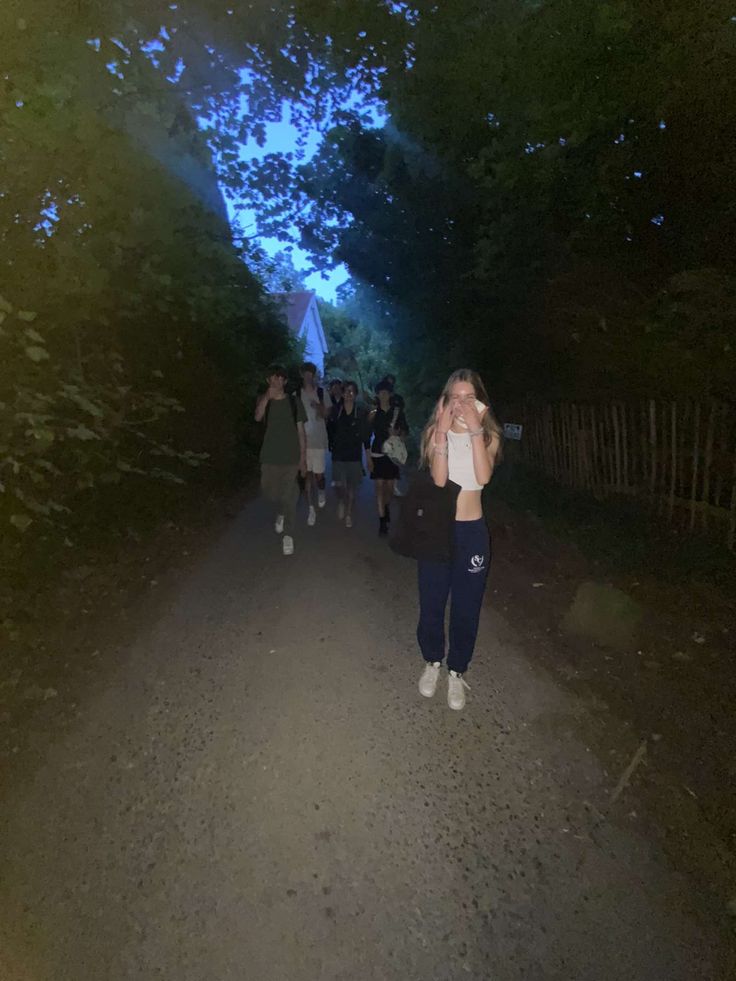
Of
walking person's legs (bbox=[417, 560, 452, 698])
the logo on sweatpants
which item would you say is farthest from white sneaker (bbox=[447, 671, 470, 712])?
the logo on sweatpants

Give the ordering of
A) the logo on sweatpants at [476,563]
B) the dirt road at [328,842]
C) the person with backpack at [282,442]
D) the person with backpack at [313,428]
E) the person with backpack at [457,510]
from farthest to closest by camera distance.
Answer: the person with backpack at [313,428] < the person with backpack at [282,442] < the logo on sweatpants at [476,563] < the person with backpack at [457,510] < the dirt road at [328,842]

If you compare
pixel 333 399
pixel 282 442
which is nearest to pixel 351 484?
pixel 333 399

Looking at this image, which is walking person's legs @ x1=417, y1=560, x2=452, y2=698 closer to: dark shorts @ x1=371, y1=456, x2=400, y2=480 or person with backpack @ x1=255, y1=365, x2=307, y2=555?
person with backpack @ x1=255, y1=365, x2=307, y2=555

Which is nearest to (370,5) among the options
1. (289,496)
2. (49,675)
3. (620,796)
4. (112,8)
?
(112,8)

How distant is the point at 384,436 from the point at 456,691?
390 cm

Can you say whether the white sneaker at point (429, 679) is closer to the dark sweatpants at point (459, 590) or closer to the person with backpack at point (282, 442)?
the dark sweatpants at point (459, 590)

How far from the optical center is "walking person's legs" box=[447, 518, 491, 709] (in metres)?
3.47

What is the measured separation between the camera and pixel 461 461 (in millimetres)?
3414

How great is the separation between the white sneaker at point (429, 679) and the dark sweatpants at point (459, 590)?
7 cm

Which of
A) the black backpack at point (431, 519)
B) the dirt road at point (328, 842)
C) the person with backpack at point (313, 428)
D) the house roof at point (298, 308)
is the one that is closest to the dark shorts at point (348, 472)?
the person with backpack at point (313, 428)

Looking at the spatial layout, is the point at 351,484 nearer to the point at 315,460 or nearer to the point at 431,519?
the point at 315,460

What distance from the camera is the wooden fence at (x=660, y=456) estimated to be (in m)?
5.95

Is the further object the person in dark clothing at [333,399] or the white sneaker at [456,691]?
the person in dark clothing at [333,399]

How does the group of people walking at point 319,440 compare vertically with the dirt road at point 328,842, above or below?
above
